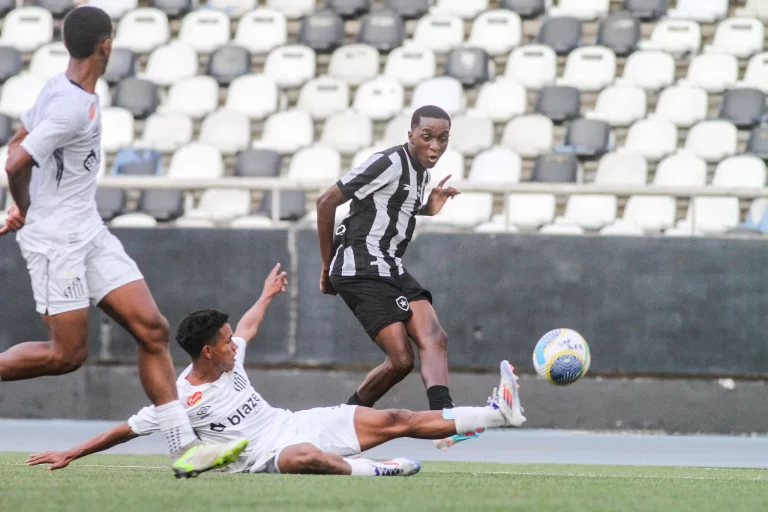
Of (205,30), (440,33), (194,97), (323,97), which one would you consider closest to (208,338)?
(323,97)

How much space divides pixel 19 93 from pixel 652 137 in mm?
7785

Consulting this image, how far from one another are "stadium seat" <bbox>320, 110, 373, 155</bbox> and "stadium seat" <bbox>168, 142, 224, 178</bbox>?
129 centimetres

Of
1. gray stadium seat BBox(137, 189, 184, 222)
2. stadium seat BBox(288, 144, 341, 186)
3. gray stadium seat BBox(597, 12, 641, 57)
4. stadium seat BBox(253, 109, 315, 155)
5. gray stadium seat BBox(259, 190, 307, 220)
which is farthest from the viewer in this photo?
gray stadium seat BBox(597, 12, 641, 57)

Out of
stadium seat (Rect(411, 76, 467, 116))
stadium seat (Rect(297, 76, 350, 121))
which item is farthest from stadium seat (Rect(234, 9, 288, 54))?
stadium seat (Rect(411, 76, 467, 116))

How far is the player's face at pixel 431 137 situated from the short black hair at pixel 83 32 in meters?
2.03

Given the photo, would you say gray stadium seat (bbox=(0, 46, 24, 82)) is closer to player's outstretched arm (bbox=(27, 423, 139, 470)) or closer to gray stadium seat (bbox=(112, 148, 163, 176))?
gray stadium seat (bbox=(112, 148, 163, 176))

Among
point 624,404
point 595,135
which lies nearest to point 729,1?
point 595,135

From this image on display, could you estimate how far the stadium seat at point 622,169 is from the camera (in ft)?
43.4

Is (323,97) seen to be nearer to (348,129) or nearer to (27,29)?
(348,129)

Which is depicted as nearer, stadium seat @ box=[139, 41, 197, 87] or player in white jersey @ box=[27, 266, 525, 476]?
player in white jersey @ box=[27, 266, 525, 476]

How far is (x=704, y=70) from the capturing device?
14758mm

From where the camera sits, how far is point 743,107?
14.1m

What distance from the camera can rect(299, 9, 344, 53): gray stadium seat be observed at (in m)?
15.6

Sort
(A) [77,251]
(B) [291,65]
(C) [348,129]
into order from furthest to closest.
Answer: (B) [291,65], (C) [348,129], (A) [77,251]
